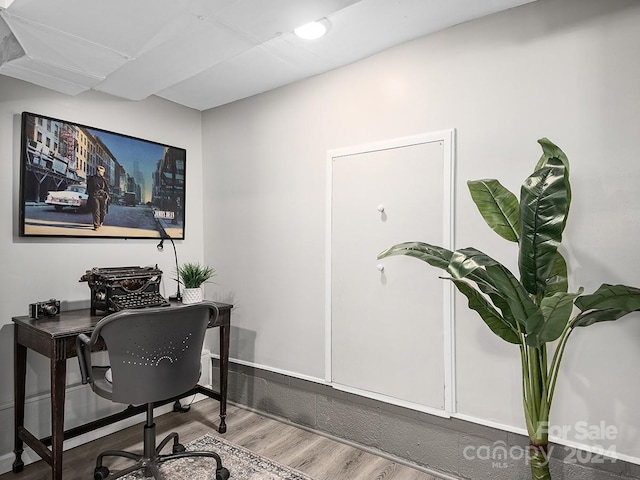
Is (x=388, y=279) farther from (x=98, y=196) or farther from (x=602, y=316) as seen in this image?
(x=98, y=196)

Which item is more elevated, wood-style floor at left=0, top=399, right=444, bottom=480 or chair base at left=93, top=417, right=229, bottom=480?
chair base at left=93, top=417, right=229, bottom=480

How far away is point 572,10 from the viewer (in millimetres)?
1913

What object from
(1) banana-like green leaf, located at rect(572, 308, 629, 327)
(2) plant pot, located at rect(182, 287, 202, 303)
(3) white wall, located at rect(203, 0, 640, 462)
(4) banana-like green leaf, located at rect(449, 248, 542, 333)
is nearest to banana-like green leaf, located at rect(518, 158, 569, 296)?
(4) banana-like green leaf, located at rect(449, 248, 542, 333)

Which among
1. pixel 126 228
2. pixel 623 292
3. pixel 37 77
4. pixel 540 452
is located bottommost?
pixel 540 452

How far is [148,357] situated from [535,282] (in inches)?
71.3

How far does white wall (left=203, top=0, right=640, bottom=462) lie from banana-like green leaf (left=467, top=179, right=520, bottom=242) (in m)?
0.30

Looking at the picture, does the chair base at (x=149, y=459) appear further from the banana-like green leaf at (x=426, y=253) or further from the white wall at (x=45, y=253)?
the banana-like green leaf at (x=426, y=253)

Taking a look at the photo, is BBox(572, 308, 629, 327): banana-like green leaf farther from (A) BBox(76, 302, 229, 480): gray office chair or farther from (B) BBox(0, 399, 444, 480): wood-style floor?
(A) BBox(76, 302, 229, 480): gray office chair

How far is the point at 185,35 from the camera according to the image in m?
2.04

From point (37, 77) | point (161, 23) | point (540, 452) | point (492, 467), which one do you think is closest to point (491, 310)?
point (540, 452)

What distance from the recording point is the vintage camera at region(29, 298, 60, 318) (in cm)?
233

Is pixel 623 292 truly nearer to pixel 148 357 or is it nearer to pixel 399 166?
pixel 399 166

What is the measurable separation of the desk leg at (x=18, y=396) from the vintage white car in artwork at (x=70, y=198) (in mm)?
813

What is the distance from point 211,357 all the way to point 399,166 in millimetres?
2317
